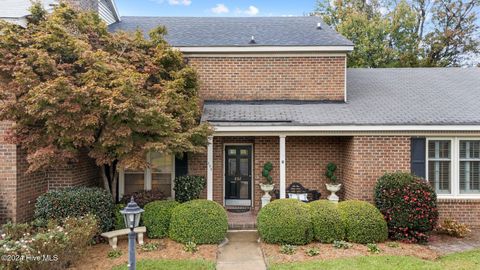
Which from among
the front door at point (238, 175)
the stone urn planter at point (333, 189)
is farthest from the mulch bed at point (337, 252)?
the front door at point (238, 175)

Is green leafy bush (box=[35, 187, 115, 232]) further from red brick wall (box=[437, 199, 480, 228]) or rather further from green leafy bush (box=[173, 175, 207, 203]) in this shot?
red brick wall (box=[437, 199, 480, 228])

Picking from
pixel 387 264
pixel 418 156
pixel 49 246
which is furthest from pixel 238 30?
pixel 49 246

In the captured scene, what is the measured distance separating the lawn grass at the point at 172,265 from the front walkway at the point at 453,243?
5366 millimetres

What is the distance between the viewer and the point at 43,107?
7.07m

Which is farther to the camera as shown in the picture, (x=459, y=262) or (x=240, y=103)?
(x=240, y=103)

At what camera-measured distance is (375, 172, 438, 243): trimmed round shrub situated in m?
8.17

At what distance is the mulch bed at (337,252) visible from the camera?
7.10m

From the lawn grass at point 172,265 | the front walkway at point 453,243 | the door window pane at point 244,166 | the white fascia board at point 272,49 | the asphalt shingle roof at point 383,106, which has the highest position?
the white fascia board at point 272,49

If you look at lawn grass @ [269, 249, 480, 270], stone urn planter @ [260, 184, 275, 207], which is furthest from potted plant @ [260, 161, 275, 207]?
lawn grass @ [269, 249, 480, 270]

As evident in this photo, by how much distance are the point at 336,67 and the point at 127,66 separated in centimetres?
697

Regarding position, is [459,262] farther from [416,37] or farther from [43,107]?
[416,37]

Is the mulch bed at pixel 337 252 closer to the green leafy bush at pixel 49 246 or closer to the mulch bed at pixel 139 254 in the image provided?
the mulch bed at pixel 139 254

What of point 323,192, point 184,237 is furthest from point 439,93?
point 184,237

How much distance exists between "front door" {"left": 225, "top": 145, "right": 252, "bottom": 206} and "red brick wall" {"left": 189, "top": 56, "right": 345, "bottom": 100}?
6.15 ft
